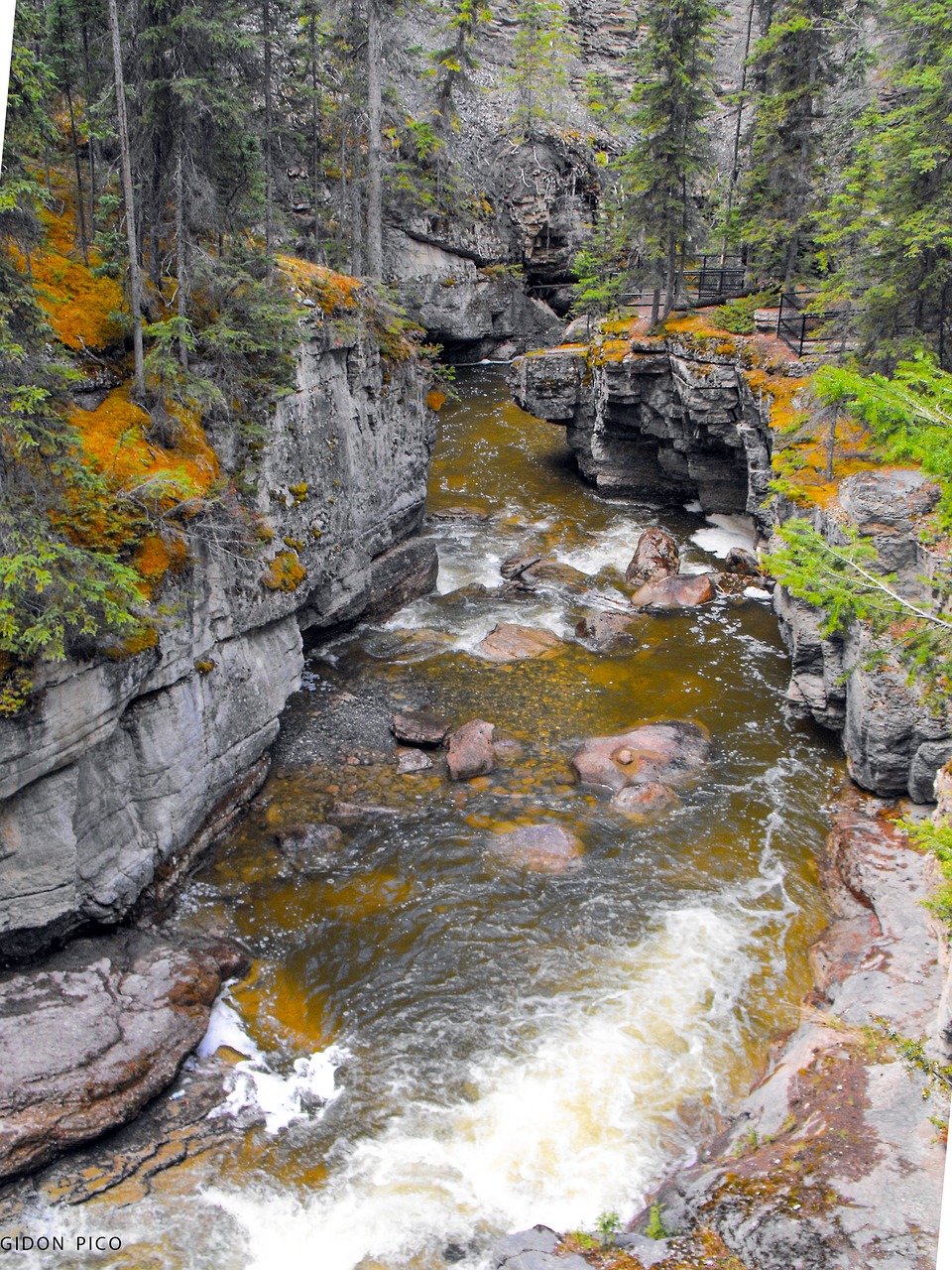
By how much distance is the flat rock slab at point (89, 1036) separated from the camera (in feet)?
32.1

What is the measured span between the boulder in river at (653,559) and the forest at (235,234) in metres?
8.03

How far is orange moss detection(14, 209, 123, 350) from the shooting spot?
15.2 m

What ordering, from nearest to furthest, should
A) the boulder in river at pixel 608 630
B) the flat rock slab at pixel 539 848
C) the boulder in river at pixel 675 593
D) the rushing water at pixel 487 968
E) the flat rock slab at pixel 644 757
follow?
the rushing water at pixel 487 968 < the flat rock slab at pixel 539 848 < the flat rock slab at pixel 644 757 < the boulder in river at pixel 608 630 < the boulder in river at pixel 675 593

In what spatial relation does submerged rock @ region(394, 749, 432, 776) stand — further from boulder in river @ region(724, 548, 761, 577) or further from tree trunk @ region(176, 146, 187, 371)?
boulder in river @ region(724, 548, 761, 577)

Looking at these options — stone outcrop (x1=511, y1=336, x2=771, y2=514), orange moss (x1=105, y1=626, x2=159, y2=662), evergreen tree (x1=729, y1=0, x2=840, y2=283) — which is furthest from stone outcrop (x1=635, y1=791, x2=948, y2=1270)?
evergreen tree (x1=729, y1=0, x2=840, y2=283)

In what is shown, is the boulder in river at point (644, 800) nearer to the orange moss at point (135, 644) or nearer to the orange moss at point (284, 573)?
the orange moss at point (284, 573)

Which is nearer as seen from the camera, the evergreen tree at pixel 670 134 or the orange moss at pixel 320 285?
the orange moss at pixel 320 285

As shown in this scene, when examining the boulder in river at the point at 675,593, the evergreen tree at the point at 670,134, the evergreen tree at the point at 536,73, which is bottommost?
the boulder in river at the point at 675,593

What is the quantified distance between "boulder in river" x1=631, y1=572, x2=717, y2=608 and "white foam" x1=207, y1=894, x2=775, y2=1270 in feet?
43.3

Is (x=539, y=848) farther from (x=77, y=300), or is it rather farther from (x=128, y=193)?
(x=77, y=300)

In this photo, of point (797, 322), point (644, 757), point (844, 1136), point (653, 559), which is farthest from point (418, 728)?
point (797, 322)

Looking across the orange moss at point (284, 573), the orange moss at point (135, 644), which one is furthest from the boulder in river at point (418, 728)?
the orange moss at point (135, 644)

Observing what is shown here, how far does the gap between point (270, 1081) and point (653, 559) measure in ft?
63.4

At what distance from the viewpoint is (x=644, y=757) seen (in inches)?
688
